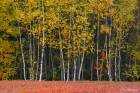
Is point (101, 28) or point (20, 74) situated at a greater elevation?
point (101, 28)

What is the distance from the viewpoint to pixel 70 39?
48.8 m

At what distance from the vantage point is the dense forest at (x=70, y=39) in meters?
47.4

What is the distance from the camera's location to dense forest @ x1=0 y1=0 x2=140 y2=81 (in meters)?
47.4

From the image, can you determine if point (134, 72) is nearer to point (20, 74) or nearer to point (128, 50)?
point (128, 50)

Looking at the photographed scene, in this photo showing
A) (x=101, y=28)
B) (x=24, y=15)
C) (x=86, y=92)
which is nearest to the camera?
(x=86, y=92)

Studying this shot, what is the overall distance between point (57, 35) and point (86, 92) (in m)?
25.7

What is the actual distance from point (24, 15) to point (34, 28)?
1892mm

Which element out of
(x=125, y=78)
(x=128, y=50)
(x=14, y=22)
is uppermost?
(x=14, y=22)

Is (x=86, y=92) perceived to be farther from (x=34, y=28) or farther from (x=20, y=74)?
(x=20, y=74)

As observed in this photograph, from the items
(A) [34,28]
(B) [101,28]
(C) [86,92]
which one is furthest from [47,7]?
(C) [86,92]

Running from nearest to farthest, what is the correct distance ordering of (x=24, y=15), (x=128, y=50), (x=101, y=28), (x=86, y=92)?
(x=86, y=92) → (x=24, y=15) → (x=101, y=28) → (x=128, y=50)

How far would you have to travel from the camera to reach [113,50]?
52.6 m

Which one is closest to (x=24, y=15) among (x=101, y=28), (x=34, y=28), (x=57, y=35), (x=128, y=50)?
(x=34, y=28)

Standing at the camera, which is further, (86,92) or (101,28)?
(101,28)
